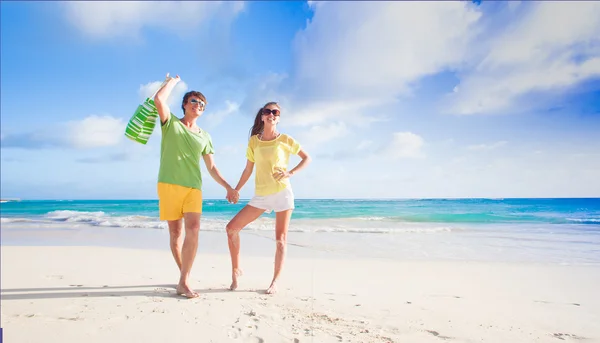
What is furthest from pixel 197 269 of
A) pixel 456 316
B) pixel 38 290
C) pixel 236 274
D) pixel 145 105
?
pixel 456 316

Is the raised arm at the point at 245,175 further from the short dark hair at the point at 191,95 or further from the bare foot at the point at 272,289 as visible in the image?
the bare foot at the point at 272,289

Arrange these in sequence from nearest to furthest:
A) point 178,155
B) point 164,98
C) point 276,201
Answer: point 164,98 → point 178,155 → point 276,201

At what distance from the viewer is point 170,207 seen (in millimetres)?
3859

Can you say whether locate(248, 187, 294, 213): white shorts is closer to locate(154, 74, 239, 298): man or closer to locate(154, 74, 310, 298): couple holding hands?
locate(154, 74, 310, 298): couple holding hands

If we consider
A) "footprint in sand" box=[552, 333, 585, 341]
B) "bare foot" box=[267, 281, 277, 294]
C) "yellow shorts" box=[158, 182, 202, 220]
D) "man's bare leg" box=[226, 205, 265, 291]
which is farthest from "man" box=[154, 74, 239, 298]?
"footprint in sand" box=[552, 333, 585, 341]

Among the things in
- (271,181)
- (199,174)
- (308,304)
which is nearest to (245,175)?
(271,181)

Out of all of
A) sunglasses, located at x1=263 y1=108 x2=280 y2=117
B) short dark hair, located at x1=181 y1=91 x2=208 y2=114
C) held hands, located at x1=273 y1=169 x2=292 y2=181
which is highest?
short dark hair, located at x1=181 y1=91 x2=208 y2=114

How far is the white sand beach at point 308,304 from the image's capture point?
2957 mm

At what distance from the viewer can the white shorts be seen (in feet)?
13.4

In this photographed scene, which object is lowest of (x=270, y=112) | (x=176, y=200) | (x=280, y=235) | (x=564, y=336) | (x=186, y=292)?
(x=564, y=336)

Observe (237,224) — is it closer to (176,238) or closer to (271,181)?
(271,181)

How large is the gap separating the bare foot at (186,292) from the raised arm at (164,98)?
1798 mm

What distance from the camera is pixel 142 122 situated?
3744 mm

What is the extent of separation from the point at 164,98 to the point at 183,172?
80 cm
